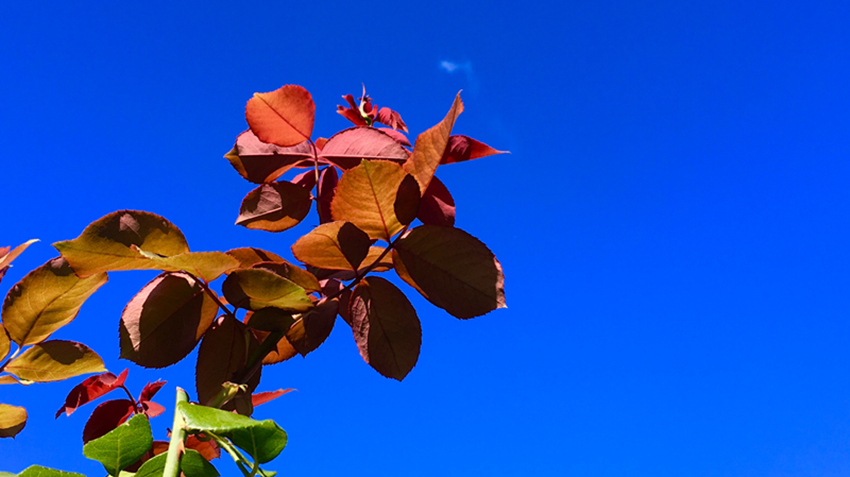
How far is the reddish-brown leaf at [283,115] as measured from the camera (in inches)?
20.9

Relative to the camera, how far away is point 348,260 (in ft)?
1.50

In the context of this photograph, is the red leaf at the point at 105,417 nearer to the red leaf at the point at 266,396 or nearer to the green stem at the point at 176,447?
the red leaf at the point at 266,396

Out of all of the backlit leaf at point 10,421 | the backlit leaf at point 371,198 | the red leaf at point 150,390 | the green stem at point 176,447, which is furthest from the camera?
the red leaf at point 150,390

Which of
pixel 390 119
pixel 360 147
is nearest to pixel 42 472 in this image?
pixel 360 147

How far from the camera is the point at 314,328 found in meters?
0.48

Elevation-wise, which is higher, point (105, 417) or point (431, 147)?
point (431, 147)

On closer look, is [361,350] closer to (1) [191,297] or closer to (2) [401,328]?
(2) [401,328]

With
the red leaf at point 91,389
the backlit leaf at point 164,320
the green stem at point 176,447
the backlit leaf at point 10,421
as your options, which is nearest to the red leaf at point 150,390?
the red leaf at point 91,389

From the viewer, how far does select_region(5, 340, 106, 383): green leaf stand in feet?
1.65

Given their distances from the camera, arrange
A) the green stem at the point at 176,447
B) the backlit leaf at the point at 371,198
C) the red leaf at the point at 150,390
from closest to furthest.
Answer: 1. the green stem at the point at 176,447
2. the backlit leaf at the point at 371,198
3. the red leaf at the point at 150,390

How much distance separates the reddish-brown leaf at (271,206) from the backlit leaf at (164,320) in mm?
116

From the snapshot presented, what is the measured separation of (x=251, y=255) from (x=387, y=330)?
14cm

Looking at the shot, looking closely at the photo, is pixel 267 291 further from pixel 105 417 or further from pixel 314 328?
pixel 105 417

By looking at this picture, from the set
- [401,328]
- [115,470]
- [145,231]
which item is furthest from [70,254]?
[401,328]
